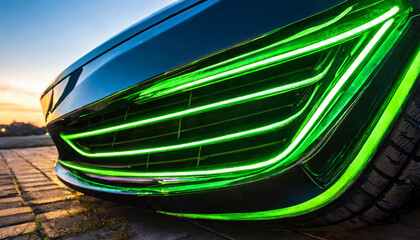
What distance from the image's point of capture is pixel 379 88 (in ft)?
2.12

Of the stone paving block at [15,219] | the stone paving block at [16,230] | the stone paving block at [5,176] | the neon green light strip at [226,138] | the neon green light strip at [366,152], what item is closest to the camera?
the neon green light strip at [366,152]

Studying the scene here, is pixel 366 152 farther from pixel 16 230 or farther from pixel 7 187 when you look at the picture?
pixel 7 187

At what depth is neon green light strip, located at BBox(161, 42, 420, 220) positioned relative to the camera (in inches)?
24.3

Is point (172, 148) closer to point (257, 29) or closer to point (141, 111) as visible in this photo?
point (141, 111)

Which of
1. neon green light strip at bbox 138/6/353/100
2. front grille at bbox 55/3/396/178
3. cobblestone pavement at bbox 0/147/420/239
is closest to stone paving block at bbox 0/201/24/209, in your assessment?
cobblestone pavement at bbox 0/147/420/239

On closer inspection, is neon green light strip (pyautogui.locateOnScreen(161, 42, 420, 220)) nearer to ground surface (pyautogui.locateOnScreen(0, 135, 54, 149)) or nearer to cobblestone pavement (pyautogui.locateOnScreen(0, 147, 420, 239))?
cobblestone pavement (pyautogui.locateOnScreen(0, 147, 420, 239))

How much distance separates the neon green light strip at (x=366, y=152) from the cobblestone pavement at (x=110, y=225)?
0.58 ft

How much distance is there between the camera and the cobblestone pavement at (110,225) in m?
0.95

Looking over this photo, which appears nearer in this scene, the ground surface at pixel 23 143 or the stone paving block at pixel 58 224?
the stone paving block at pixel 58 224

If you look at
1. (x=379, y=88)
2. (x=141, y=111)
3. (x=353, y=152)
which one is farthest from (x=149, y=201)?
(x=379, y=88)

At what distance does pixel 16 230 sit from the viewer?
1.10 meters

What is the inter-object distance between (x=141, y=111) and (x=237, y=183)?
20.3 inches

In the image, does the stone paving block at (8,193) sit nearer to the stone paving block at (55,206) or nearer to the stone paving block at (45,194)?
the stone paving block at (45,194)

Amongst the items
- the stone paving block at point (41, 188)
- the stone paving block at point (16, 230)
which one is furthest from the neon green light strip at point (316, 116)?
the stone paving block at point (41, 188)
